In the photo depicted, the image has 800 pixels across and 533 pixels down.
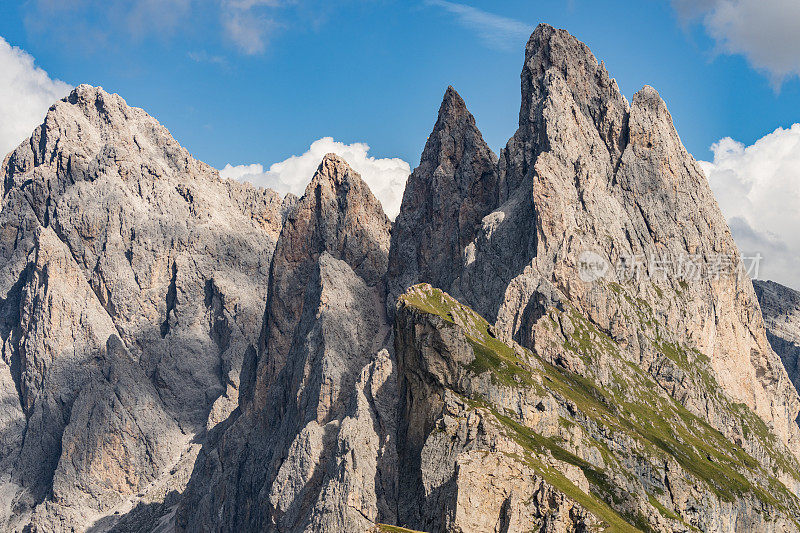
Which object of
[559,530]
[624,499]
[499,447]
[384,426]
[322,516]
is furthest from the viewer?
[384,426]

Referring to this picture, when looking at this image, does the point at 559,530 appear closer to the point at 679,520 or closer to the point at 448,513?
the point at 448,513

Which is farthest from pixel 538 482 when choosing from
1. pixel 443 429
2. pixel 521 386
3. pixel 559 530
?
pixel 521 386

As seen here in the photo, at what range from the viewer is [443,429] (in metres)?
166

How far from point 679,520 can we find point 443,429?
5240 centimetres

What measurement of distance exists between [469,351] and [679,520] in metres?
50.1

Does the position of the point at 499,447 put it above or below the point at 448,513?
above

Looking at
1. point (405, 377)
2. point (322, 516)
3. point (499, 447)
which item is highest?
point (405, 377)

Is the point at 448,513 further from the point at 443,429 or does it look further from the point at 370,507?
the point at 370,507

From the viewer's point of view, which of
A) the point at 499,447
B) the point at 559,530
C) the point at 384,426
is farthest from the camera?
the point at 384,426

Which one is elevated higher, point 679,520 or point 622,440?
point 622,440

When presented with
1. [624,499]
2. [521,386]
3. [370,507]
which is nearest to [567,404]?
[521,386]

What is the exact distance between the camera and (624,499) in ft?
556

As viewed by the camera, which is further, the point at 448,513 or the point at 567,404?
the point at 567,404

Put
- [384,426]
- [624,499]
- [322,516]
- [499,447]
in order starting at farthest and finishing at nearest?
[384,426] < [322,516] < [624,499] < [499,447]
